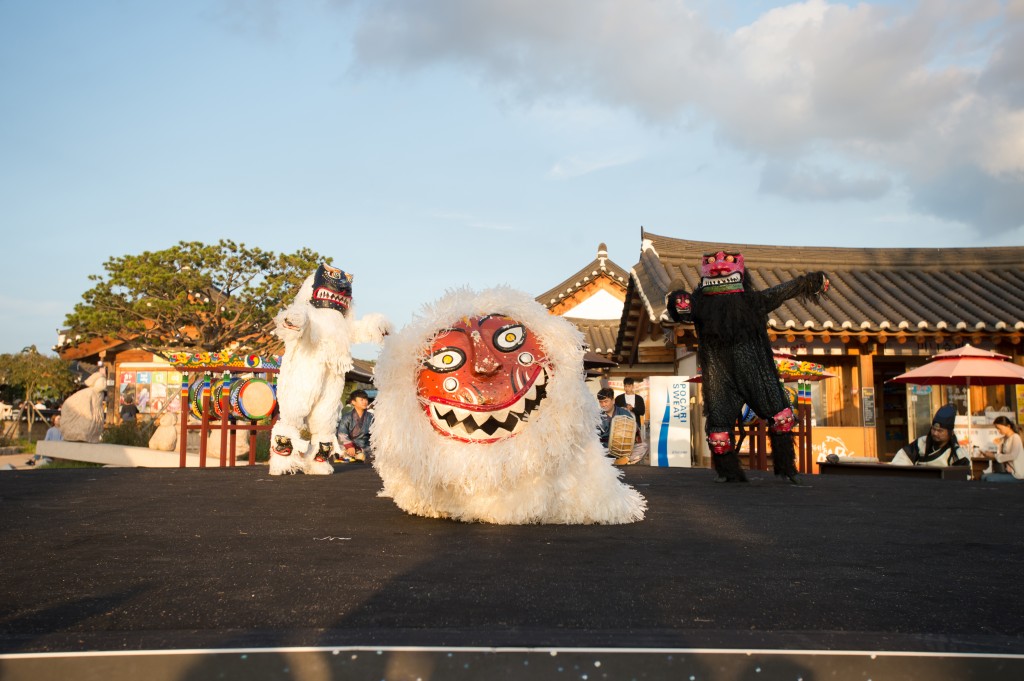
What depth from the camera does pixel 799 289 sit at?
5.80 metres

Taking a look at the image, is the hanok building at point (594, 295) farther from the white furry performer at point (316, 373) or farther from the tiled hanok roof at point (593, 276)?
the white furry performer at point (316, 373)

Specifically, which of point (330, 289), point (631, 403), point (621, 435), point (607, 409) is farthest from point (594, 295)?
point (330, 289)

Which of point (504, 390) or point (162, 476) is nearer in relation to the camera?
point (504, 390)

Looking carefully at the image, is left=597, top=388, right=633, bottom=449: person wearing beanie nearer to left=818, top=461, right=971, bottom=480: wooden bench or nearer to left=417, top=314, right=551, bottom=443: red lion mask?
left=818, top=461, right=971, bottom=480: wooden bench

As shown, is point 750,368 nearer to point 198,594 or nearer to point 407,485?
point 407,485

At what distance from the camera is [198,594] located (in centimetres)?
203

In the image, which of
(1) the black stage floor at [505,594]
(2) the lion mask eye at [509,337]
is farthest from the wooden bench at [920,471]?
(2) the lion mask eye at [509,337]

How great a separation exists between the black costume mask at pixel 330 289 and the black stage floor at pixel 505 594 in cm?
297

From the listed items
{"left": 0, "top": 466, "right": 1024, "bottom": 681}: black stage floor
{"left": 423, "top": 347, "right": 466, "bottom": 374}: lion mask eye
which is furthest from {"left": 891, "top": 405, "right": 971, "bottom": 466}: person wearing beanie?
{"left": 423, "top": 347, "right": 466, "bottom": 374}: lion mask eye

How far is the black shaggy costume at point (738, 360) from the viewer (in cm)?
587

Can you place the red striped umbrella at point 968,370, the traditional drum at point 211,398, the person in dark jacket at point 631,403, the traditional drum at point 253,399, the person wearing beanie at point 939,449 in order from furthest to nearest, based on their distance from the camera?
the person in dark jacket at point 631,403 → the red striped umbrella at point 968,370 → the person wearing beanie at point 939,449 → the traditional drum at point 211,398 → the traditional drum at point 253,399

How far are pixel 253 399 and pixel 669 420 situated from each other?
606 centimetres

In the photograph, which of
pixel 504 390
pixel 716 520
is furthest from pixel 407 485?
pixel 716 520

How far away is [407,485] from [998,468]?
24.9 ft
